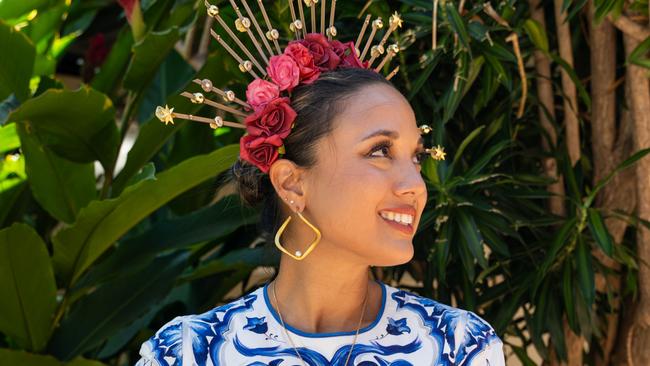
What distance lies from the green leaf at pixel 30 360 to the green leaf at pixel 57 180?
1.30ft

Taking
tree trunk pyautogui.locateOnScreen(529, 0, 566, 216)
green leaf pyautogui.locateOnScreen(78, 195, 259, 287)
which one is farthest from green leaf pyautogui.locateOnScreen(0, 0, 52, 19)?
tree trunk pyautogui.locateOnScreen(529, 0, 566, 216)

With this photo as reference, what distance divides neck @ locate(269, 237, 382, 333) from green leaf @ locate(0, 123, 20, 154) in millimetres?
1104

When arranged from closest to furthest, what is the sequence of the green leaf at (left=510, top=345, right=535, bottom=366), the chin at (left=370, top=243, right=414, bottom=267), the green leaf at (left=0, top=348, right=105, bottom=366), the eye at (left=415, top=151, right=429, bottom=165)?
1. the chin at (left=370, top=243, right=414, bottom=267)
2. the eye at (left=415, top=151, right=429, bottom=165)
3. the green leaf at (left=0, top=348, right=105, bottom=366)
4. the green leaf at (left=510, top=345, right=535, bottom=366)

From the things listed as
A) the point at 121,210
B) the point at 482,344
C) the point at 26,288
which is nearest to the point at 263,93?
the point at 482,344

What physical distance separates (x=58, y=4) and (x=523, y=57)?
1.37m

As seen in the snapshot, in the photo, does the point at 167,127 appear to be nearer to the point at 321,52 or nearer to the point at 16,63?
the point at 16,63

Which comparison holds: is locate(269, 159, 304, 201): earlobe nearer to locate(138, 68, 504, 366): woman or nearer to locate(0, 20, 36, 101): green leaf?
locate(138, 68, 504, 366): woman

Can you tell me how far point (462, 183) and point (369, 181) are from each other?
60 centimetres

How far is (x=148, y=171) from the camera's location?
78.5 inches

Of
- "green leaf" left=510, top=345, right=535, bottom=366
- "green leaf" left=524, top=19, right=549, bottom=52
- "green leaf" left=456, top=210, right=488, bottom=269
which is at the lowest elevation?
"green leaf" left=510, top=345, right=535, bottom=366

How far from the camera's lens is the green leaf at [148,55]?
2.14m

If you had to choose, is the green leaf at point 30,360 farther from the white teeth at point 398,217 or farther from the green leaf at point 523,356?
the white teeth at point 398,217

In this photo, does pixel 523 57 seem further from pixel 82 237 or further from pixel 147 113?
pixel 147 113

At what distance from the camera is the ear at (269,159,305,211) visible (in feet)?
4.65
